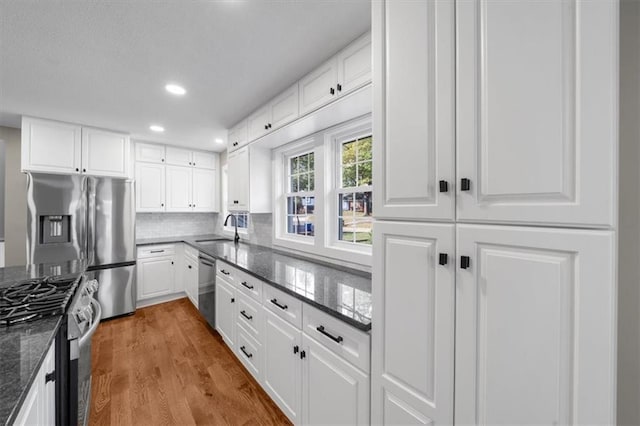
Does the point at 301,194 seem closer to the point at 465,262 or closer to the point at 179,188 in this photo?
the point at 465,262

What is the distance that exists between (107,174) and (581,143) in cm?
439

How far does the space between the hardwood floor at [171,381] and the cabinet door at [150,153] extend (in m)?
2.32

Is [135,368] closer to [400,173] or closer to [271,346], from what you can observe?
[271,346]

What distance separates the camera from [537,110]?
0.65m

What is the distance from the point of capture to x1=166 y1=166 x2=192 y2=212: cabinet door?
13.4 feet

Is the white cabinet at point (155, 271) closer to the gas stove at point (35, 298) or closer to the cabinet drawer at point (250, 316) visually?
the gas stove at point (35, 298)

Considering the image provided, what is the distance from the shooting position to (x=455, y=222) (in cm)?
81

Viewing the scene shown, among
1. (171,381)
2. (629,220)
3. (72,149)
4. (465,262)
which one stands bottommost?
(171,381)

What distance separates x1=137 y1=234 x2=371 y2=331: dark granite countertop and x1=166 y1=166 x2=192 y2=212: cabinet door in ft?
5.87

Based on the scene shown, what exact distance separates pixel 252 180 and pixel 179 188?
199 centimetres

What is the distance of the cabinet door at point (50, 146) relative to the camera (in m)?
2.85

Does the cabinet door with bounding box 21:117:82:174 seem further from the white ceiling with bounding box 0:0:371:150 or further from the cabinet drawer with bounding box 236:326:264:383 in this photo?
the cabinet drawer with bounding box 236:326:264:383

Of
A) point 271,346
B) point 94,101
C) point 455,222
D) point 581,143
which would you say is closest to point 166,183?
point 94,101

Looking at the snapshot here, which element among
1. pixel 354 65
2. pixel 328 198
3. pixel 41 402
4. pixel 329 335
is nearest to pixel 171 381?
pixel 41 402
